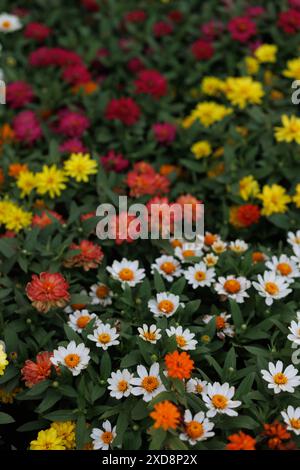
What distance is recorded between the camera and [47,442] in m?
1.96

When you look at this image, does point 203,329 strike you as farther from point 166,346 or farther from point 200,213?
point 200,213

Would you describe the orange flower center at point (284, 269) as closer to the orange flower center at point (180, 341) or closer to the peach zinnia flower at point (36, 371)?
the orange flower center at point (180, 341)

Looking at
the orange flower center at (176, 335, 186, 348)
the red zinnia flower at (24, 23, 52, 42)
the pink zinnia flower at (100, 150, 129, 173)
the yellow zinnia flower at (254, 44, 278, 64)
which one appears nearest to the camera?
the orange flower center at (176, 335, 186, 348)

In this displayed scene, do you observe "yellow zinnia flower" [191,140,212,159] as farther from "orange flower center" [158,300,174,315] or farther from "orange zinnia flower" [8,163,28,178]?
"orange flower center" [158,300,174,315]

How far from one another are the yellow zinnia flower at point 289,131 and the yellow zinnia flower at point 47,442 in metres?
1.76

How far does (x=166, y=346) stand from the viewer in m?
2.06

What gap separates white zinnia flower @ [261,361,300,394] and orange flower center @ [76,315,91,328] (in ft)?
2.21

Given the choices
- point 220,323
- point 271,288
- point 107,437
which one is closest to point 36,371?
point 107,437

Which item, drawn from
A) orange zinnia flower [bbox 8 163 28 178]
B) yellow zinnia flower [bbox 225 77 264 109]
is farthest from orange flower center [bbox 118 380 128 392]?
yellow zinnia flower [bbox 225 77 264 109]

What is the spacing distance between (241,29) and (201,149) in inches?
40.3

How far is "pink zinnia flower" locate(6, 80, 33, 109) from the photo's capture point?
11.1 feet

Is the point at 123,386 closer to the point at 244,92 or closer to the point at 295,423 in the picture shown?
the point at 295,423

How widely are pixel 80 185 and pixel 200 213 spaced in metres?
0.61
